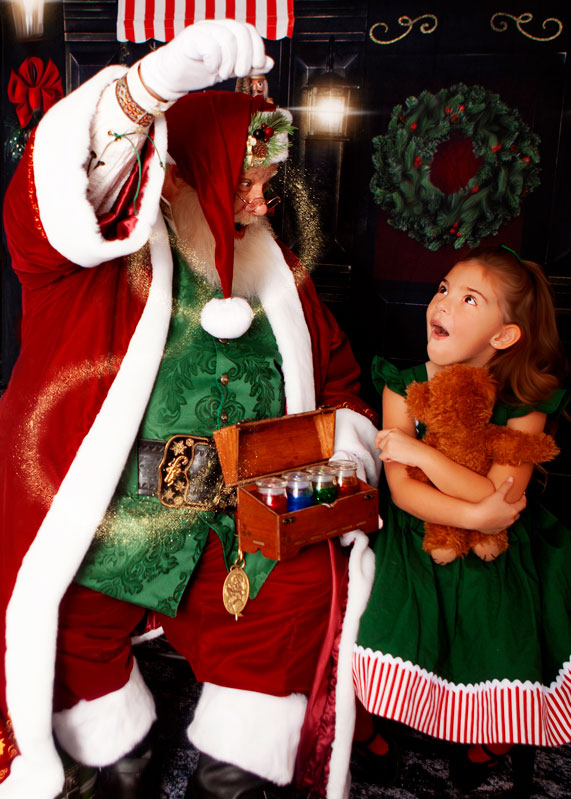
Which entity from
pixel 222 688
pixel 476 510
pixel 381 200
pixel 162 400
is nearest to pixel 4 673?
pixel 222 688

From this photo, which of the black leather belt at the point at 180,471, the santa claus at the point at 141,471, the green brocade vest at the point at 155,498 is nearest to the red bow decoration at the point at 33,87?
the santa claus at the point at 141,471

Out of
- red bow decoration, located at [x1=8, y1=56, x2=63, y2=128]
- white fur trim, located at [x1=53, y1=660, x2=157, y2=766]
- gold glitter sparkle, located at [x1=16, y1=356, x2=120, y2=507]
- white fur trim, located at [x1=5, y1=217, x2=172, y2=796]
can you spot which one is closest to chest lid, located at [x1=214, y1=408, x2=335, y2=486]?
white fur trim, located at [x1=5, y1=217, x2=172, y2=796]

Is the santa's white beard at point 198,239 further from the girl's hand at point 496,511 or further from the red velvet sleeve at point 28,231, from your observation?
the girl's hand at point 496,511

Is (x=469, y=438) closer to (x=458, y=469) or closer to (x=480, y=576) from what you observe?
(x=458, y=469)

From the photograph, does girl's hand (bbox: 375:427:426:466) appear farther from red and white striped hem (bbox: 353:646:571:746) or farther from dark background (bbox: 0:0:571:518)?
dark background (bbox: 0:0:571:518)

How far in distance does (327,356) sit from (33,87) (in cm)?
147

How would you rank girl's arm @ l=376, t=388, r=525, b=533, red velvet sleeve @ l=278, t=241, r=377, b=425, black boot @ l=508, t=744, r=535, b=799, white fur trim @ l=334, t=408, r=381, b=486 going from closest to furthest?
girl's arm @ l=376, t=388, r=525, b=533 → black boot @ l=508, t=744, r=535, b=799 → white fur trim @ l=334, t=408, r=381, b=486 → red velvet sleeve @ l=278, t=241, r=377, b=425

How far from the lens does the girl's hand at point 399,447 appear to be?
150 centimetres

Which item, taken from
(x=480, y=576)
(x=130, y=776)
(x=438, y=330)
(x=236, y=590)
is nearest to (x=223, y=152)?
(x=438, y=330)

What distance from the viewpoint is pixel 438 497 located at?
4.85ft

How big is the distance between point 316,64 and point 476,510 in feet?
5.63

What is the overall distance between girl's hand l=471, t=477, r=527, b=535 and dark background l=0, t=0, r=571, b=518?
3.99 ft

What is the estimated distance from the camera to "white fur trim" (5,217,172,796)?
1.37m

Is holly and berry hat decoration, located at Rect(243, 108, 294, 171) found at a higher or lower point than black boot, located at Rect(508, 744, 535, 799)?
higher
